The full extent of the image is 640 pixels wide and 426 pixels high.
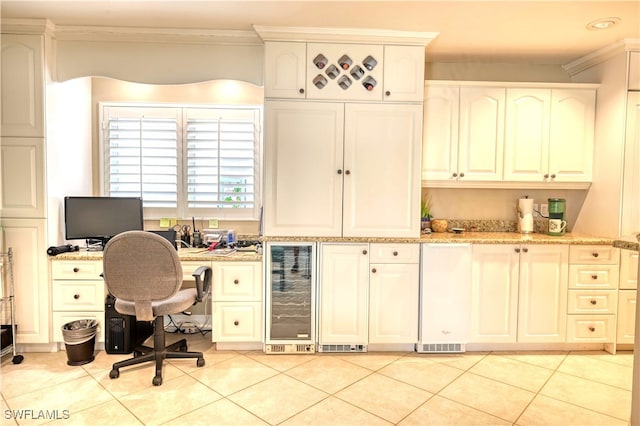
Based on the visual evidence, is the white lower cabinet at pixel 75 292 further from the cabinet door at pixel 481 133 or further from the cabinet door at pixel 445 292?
the cabinet door at pixel 481 133

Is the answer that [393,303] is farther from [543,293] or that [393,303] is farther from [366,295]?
[543,293]

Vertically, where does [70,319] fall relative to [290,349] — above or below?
above

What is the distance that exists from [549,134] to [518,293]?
1421 mm

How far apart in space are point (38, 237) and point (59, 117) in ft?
3.18

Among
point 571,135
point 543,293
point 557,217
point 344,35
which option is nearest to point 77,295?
point 344,35

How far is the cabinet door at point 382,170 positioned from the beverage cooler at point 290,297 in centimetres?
42

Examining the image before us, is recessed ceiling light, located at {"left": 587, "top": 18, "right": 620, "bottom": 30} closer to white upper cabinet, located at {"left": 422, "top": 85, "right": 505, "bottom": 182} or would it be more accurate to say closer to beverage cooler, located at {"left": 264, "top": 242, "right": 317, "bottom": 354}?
white upper cabinet, located at {"left": 422, "top": 85, "right": 505, "bottom": 182}

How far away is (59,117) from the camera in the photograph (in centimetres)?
327

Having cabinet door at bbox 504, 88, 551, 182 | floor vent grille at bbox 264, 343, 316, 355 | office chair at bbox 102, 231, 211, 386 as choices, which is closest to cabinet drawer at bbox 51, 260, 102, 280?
office chair at bbox 102, 231, 211, 386

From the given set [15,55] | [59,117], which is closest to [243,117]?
[59,117]

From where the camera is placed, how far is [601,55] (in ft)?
11.3

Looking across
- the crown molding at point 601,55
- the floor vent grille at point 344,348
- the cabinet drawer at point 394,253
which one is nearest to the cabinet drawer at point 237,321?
the floor vent grille at point 344,348

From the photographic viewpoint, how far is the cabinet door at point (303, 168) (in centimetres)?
311

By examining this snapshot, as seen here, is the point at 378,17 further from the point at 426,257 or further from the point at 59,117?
the point at 59,117
